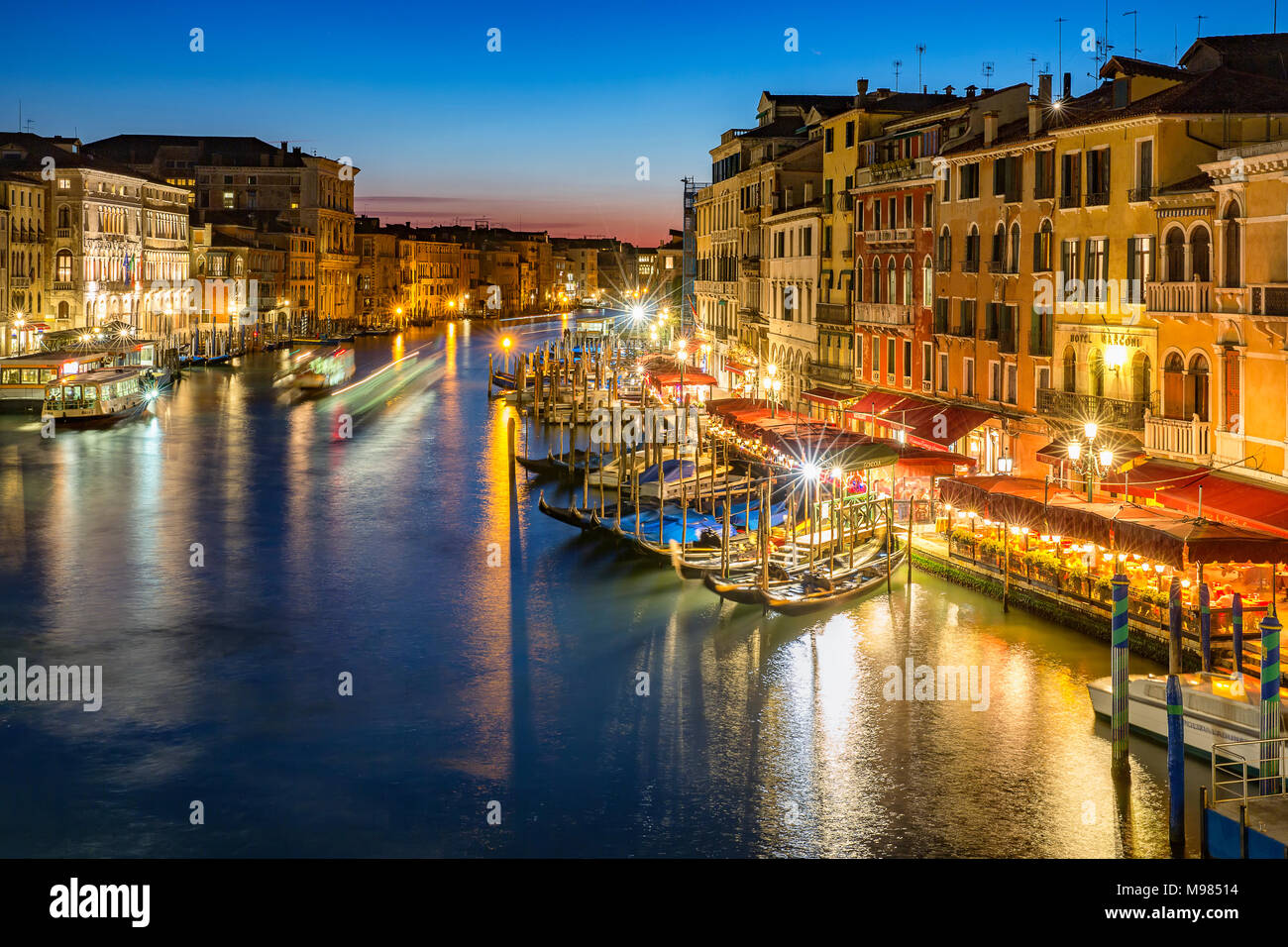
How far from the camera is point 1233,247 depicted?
741 inches

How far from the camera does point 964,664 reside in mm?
17609

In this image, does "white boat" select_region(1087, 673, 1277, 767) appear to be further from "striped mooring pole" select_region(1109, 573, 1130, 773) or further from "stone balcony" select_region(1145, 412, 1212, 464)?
"stone balcony" select_region(1145, 412, 1212, 464)

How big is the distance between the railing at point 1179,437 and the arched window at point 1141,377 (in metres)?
0.68

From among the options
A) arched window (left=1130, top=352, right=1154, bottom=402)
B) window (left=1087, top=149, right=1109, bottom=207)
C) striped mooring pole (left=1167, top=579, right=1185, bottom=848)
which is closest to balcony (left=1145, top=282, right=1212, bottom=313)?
arched window (left=1130, top=352, right=1154, bottom=402)

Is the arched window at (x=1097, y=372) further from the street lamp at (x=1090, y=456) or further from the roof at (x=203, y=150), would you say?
the roof at (x=203, y=150)

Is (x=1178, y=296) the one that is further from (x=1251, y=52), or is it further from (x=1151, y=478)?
(x=1251, y=52)

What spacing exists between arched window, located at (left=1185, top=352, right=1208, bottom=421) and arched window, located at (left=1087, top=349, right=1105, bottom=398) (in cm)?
242

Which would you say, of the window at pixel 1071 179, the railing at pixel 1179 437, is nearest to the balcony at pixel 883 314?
the window at pixel 1071 179

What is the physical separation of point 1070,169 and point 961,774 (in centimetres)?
1311

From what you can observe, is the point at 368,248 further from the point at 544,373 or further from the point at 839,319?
the point at 839,319

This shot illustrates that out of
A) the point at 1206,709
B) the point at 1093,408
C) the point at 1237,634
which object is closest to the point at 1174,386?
the point at 1093,408

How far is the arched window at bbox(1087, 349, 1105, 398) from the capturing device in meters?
22.6

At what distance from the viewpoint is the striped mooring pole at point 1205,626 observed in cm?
1482
